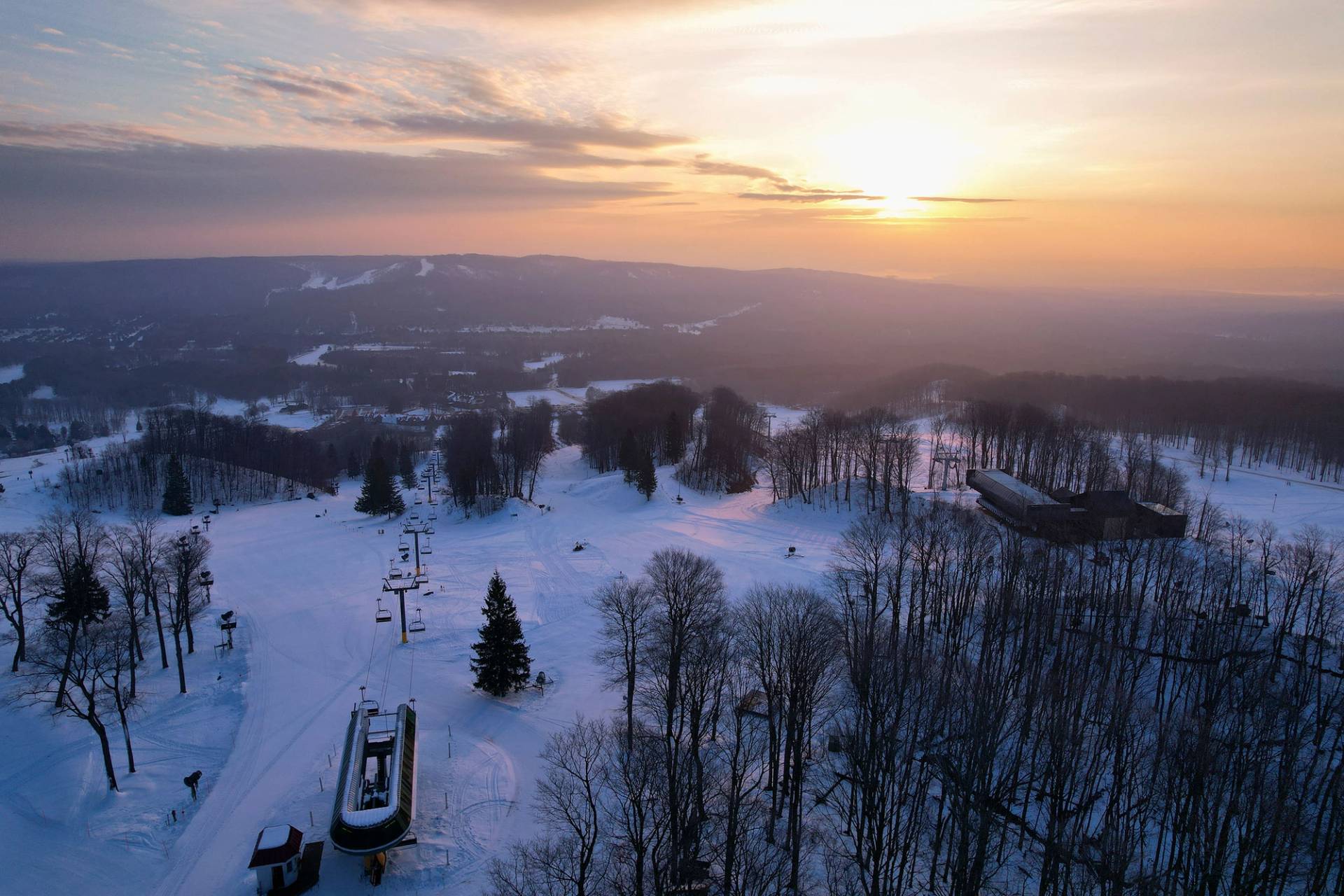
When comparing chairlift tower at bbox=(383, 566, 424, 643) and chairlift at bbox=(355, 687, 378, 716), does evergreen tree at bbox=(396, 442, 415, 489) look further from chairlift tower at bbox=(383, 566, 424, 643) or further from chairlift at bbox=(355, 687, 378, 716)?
chairlift at bbox=(355, 687, 378, 716)

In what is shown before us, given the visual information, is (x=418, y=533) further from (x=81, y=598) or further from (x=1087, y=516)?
(x=1087, y=516)

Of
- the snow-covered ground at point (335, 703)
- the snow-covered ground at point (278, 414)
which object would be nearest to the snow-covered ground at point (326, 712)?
the snow-covered ground at point (335, 703)

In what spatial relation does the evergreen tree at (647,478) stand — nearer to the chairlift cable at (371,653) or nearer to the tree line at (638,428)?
the tree line at (638,428)

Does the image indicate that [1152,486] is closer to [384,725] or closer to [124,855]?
[384,725]

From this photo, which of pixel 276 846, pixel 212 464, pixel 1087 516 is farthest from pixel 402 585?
pixel 212 464

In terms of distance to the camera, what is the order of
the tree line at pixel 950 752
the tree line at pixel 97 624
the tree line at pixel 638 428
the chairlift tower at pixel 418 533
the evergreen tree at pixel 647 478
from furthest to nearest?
1. the tree line at pixel 638 428
2. the evergreen tree at pixel 647 478
3. the chairlift tower at pixel 418 533
4. the tree line at pixel 97 624
5. the tree line at pixel 950 752

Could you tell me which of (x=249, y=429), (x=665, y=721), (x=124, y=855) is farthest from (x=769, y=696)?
(x=249, y=429)

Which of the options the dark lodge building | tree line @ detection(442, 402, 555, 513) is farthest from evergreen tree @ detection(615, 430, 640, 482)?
the dark lodge building
